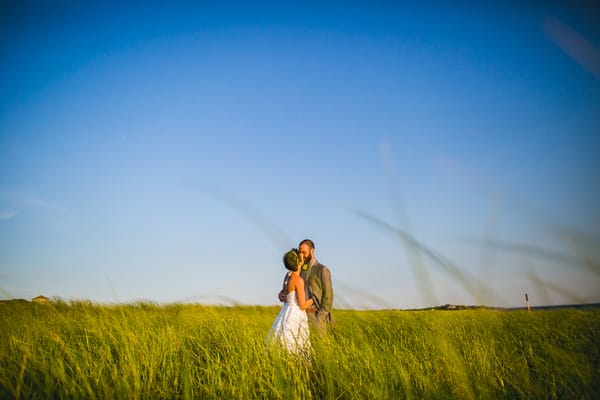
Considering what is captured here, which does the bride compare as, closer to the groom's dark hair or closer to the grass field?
the groom's dark hair

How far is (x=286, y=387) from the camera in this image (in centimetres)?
295

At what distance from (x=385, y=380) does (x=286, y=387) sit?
83cm

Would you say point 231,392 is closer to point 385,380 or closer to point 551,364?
point 385,380

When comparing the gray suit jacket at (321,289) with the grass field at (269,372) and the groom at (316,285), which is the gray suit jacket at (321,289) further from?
the grass field at (269,372)

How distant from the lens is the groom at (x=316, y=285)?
5.83 meters

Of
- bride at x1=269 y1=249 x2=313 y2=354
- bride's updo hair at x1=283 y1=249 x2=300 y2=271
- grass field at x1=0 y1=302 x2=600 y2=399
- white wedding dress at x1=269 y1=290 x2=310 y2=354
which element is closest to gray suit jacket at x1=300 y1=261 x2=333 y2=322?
bride at x1=269 y1=249 x2=313 y2=354

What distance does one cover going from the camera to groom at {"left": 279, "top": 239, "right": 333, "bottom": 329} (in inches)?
229

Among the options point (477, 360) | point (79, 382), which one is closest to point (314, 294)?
point (477, 360)

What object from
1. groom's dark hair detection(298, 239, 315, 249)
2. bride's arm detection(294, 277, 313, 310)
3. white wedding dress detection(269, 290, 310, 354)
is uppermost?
groom's dark hair detection(298, 239, 315, 249)

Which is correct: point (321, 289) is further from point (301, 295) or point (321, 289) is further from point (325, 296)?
point (301, 295)

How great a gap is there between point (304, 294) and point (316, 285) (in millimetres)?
542

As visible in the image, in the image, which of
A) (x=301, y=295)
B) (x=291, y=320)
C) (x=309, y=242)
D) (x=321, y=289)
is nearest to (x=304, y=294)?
(x=301, y=295)

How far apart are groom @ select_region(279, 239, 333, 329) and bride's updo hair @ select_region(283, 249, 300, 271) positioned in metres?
0.34

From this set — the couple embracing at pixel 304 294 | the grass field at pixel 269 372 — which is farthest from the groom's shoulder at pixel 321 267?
the grass field at pixel 269 372
